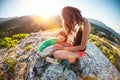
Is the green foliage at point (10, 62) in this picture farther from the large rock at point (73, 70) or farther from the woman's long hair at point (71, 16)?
the woman's long hair at point (71, 16)

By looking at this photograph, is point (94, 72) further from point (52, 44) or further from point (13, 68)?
point (13, 68)

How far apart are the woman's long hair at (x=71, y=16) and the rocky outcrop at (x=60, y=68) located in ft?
4.21

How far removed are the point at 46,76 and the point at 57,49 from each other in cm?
82

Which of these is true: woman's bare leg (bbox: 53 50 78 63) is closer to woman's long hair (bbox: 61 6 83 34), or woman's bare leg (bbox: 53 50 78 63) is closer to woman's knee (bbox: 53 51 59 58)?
woman's knee (bbox: 53 51 59 58)

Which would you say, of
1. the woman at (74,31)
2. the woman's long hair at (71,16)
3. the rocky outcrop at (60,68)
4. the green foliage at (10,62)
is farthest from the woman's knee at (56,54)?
the green foliage at (10,62)

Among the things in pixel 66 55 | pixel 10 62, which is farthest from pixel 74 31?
pixel 10 62

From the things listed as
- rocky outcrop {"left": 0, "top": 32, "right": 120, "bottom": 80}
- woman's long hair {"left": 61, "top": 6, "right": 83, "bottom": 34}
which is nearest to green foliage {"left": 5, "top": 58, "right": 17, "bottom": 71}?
rocky outcrop {"left": 0, "top": 32, "right": 120, "bottom": 80}

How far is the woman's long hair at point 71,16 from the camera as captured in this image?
611cm

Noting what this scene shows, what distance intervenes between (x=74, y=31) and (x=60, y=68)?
1.13 m

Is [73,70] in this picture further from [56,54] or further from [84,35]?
[84,35]

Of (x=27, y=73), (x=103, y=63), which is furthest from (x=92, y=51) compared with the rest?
(x=27, y=73)

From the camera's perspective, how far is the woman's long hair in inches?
241

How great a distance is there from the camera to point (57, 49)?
21.4ft

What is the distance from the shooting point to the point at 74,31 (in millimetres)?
6559
